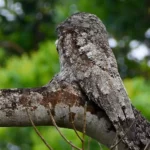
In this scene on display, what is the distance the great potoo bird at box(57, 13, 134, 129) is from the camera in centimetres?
184

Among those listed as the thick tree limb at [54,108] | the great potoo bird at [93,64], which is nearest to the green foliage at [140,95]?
the great potoo bird at [93,64]

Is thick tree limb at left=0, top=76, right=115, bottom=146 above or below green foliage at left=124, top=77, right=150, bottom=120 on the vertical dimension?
below

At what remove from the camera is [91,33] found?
1964mm

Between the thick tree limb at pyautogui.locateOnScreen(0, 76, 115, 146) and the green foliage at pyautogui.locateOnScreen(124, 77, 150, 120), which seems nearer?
the thick tree limb at pyautogui.locateOnScreen(0, 76, 115, 146)

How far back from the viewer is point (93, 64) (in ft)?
6.24

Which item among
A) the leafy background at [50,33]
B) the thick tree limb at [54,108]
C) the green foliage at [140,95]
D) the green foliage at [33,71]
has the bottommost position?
the thick tree limb at [54,108]

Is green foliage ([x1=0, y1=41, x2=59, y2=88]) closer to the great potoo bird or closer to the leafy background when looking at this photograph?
the leafy background

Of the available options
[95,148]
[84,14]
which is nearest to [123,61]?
[95,148]

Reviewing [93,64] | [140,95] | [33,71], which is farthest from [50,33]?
[93,64]

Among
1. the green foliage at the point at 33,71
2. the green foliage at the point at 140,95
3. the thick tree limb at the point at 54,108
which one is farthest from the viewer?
the green foliage at the point at 33,71

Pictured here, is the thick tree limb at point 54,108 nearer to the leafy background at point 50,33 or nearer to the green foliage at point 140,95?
the green foliage at point 140,95

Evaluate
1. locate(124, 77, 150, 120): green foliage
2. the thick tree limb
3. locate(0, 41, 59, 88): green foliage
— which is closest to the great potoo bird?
the thick tree limb

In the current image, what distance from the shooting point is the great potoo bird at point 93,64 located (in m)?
1.84

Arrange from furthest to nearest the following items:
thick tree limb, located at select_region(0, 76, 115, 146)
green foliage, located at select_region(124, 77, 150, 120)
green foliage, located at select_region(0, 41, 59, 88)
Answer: green foliage, located at select_region(0, 41, 59, 88)
green foliage, located at select_region(124, 77, 150, 120)
thick tree limb, located at select_region(0, 76, 115, 146)
